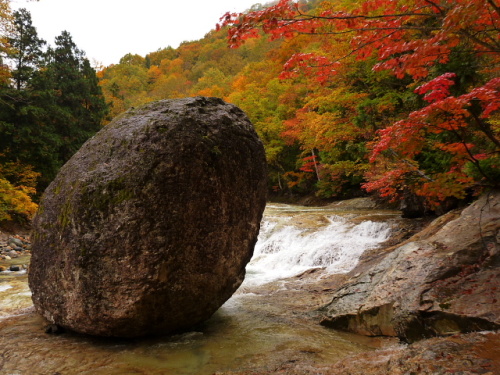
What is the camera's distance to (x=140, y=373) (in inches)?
128

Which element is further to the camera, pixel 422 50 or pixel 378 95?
pixel 378 95

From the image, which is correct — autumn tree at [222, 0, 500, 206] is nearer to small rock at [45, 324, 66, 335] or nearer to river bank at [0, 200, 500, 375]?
river bank at [0, 200, 500, 375]

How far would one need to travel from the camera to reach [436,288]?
12.3ft

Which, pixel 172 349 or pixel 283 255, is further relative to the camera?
pixel 283 255

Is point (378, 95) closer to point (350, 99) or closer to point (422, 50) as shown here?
point (350, 99)

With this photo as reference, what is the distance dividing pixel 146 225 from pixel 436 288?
353 centimetres

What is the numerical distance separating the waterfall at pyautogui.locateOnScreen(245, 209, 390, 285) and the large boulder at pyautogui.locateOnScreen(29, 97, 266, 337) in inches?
162

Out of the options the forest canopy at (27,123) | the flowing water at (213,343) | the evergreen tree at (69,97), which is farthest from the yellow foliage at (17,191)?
the flowing water at (213,343)

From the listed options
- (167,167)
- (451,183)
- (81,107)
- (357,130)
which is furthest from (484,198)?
(81,107)

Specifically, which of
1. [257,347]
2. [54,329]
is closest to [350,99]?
[257,347]

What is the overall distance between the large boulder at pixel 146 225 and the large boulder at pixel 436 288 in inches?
75.5

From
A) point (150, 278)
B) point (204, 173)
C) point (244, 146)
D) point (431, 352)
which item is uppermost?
point (244, 146)

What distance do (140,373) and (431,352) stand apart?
275cm

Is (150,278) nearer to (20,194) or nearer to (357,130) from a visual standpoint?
(357,130)
